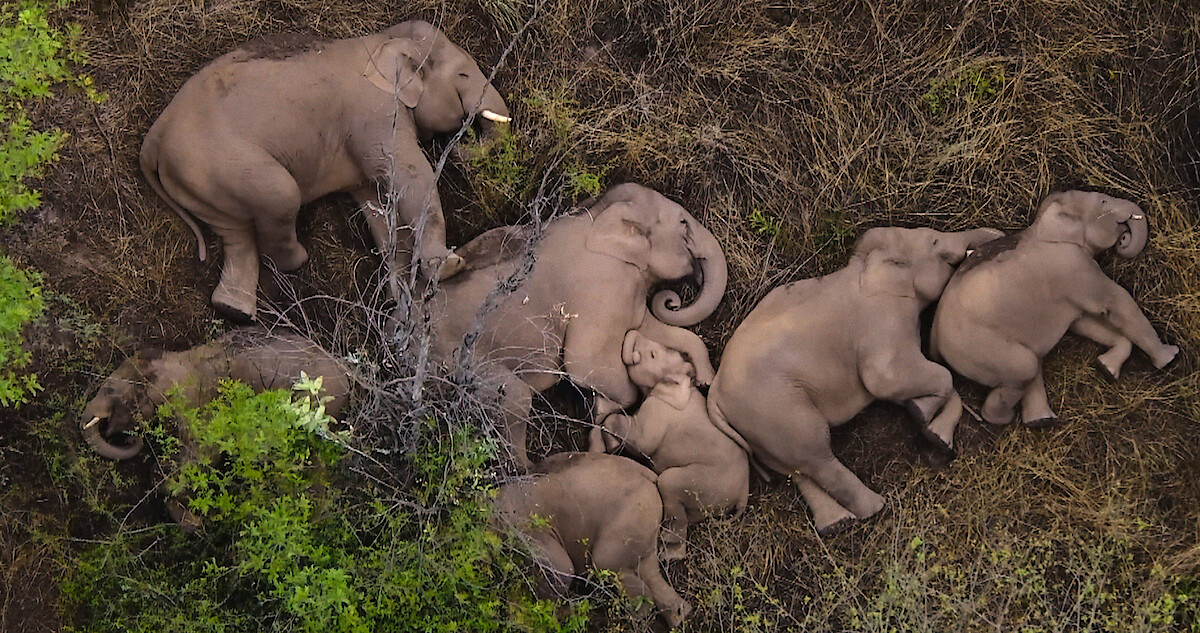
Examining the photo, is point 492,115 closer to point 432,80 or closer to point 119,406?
point 432,80

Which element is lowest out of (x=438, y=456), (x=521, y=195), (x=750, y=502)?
(x=750, y=502)

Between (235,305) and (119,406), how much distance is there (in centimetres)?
55

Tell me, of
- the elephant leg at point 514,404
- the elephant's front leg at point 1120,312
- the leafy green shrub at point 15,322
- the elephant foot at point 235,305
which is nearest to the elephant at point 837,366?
the elephant's front leg at point 1120,312

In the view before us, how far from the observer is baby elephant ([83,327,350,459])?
3986 mm

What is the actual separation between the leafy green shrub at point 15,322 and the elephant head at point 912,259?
10.1 feet

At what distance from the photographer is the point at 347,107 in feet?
13.5

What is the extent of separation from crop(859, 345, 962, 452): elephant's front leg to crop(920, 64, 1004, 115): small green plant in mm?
1078

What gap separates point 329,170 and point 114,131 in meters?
0.88

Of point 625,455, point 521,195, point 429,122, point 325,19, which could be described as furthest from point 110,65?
point 625,455

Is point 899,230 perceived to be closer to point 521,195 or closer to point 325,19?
point 521,195

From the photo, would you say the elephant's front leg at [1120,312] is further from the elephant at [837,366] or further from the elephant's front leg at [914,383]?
the elephant's front leg at [914,383]

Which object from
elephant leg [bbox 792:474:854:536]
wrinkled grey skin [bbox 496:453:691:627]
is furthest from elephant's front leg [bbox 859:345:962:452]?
wrinkled grey skin [bbox 496:453:691:627]

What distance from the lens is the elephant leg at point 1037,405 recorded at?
434 centimetres

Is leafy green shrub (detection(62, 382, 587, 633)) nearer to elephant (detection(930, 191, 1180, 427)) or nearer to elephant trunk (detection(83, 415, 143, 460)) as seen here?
elephant trunk (detection(83, 415, 143, 460))
